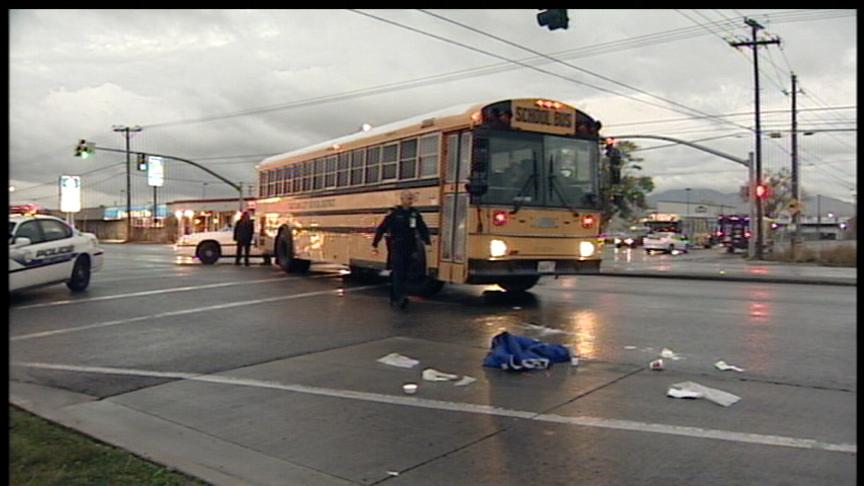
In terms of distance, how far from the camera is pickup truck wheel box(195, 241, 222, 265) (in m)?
22.9

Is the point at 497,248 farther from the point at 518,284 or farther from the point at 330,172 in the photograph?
the point at 330,172

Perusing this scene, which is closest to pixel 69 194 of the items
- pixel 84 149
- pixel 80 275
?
pixel 84 149

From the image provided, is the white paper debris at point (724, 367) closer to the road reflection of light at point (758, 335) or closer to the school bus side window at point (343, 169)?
the road reflection of light at point (758, 335)

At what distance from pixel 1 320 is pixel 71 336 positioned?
6.43 metres

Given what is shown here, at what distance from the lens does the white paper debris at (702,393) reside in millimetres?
6039

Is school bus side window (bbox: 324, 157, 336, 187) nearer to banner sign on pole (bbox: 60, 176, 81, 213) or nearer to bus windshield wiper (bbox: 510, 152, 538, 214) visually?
bus windshield wiper (bbox: 510, 152, 538, 214)

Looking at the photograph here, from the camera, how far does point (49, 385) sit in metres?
6.80

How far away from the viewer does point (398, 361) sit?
764cm

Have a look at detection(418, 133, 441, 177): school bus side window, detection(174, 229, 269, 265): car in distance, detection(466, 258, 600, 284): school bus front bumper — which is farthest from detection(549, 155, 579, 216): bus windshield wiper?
detection(174, 229, 269, 265): car in distance

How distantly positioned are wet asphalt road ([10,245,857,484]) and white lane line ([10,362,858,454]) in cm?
7

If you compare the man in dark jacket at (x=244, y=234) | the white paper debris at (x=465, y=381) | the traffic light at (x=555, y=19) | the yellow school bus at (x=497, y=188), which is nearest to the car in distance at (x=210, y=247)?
the man in dark jacket at (x=244, y=234)

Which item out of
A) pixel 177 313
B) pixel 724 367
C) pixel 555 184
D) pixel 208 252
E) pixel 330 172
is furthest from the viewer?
pixel 208 252

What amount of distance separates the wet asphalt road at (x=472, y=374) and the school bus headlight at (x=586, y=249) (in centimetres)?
87

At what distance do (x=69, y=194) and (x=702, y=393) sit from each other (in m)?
33.7
